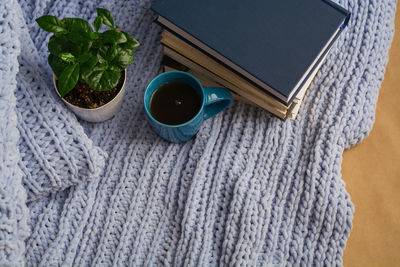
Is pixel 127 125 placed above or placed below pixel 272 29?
below

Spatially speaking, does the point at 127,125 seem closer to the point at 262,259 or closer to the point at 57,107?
the point at 57,107

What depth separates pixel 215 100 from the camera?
0.77 metres

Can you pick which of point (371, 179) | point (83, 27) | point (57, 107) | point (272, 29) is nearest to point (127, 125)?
point (57, 107)

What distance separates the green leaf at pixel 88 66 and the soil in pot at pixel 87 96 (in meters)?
0.10

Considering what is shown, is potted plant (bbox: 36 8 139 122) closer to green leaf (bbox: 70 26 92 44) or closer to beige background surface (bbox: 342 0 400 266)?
green leaf (bbox: 70 26 92 44)

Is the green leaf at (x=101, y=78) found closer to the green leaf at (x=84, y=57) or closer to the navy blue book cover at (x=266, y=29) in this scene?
the green leaf at (x=84, y=57)

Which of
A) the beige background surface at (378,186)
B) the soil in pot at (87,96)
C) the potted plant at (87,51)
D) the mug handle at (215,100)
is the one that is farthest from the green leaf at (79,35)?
the beige background surface at (378,186)

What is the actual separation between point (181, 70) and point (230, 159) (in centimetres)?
23

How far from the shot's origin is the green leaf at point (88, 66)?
64 cm

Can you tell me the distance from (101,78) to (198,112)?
0.65 feet

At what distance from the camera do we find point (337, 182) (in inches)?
30.0

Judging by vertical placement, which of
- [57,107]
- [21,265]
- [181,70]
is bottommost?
[21,265]

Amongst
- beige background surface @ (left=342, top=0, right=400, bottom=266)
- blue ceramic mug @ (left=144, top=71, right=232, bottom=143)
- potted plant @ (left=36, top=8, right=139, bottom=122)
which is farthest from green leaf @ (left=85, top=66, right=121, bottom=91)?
beige background surface @ (left=342, top=0, right=400, bottom=266)

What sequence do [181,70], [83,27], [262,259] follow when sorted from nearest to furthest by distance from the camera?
1. [83,27]
2. [262,259]
3. [181,70]
